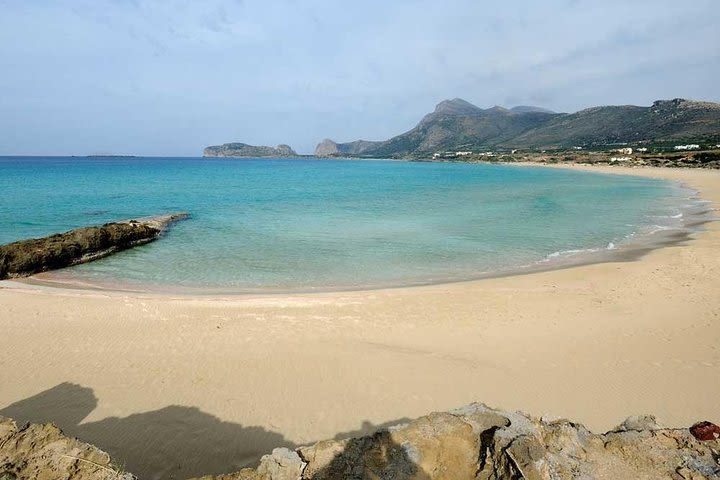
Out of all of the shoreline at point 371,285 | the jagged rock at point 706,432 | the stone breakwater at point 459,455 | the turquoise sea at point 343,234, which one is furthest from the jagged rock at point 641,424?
the turquoise sea at point 343,234

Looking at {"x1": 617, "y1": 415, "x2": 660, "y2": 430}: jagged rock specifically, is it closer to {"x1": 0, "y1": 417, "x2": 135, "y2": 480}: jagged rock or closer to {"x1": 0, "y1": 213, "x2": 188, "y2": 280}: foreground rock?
{"x1": 0, "y1": 417, "x2": 135, "y2": 480}: jagged rock

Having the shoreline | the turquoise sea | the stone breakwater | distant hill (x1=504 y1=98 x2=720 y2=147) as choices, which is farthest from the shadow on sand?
distant hill (x1=504 y1=98 x2=720 y2=147)

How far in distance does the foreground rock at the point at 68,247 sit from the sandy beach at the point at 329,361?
2941 millimetres

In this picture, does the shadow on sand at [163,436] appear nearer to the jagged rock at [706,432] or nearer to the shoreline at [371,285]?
the jagged rock at [706,432]

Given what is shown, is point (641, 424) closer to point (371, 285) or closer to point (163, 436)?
point (163, 436)

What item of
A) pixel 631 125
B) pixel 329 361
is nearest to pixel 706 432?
pixel 329 361

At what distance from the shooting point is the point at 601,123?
494 ft

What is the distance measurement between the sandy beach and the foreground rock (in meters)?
2.94

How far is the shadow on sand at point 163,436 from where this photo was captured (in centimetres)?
536

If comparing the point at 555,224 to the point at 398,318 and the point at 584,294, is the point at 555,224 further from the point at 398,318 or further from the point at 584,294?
the point at 398,318

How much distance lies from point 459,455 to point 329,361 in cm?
437

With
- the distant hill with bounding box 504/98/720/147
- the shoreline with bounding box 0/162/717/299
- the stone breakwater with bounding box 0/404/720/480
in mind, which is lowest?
the shoreline with bounding box 0/162/717/299

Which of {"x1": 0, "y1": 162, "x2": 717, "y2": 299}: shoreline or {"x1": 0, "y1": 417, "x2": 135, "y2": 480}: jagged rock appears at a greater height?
{"x1": 0, "y1": 417, "x2": 135, "y2": 480}: jagged rock

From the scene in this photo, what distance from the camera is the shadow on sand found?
536 centimetres
